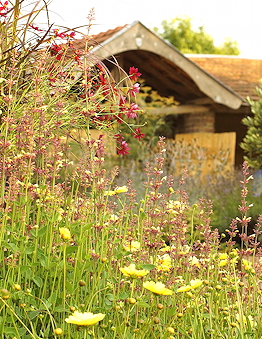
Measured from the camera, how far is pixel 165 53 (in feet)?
30.5

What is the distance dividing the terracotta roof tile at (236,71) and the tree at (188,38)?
22.4m

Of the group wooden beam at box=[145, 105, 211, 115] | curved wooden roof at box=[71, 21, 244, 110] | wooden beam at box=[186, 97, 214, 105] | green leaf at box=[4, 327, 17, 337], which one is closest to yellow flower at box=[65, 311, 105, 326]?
green leaf at box=[4, 327, 17, 337]

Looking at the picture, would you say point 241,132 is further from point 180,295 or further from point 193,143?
point 180,295

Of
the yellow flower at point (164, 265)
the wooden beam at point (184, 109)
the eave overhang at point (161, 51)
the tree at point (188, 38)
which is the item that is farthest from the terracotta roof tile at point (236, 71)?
the tree at point (188, 38)

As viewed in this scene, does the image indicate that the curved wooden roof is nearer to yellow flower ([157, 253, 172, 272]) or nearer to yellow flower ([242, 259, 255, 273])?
yellow flower ([157, 253, 172, 272])

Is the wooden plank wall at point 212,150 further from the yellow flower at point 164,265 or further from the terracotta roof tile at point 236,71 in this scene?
the yellow flower at point 164,265

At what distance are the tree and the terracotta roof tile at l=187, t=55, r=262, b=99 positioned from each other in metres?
22.4

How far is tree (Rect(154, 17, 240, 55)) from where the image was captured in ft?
125

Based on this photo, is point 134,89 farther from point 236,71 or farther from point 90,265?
point 236,71

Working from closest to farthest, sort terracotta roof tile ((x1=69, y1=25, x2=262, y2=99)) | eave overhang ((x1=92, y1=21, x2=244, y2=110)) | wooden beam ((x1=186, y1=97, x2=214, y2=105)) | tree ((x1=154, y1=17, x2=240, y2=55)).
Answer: eave overhang ((x1=92, y1=21, x2=244, y2=110)) < wooden beam ((x1=186, y1=97, x2=214, y2=105)) < terracotta roof tile ((x1=69, y1=25, x2=262, y2=99)) < tree ((x1=154, y1=17, x2=240, y2=55))

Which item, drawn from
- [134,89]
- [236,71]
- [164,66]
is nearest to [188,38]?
[236,71]

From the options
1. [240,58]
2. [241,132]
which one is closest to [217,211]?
[241,132]

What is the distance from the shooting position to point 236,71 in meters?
14.1

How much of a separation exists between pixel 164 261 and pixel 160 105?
34.5 ft
